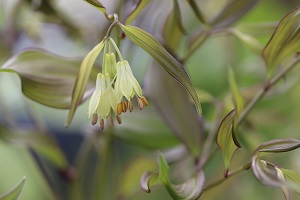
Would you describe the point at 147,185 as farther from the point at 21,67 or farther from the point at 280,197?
the point at 280,197

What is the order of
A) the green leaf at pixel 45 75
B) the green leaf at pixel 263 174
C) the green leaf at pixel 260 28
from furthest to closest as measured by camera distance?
the green leaf at pixel 260 28 < the green leaf at pixel 45 75 < the green leaf at pixel 263 174

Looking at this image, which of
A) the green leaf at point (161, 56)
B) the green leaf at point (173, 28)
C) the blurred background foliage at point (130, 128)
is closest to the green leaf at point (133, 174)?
the blurred background foliage at point (130, 128)

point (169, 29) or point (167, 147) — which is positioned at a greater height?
point (169, 29)

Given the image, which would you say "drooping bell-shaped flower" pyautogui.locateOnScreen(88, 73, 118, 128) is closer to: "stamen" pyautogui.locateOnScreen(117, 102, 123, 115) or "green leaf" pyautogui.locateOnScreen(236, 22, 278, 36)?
"stamen" pyautogui.locateOnScreen(117, 102, 123, 115)

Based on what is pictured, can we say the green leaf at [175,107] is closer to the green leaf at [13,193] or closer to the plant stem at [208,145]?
the plant stem at [208,145]

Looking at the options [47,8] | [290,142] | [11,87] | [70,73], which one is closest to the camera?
[290,142]

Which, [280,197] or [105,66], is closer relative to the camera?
[105,66]

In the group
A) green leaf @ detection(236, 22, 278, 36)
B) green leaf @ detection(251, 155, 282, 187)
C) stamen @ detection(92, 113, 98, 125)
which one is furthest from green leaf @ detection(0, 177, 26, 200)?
green leaf @ detection(236, 22, 278, 36)

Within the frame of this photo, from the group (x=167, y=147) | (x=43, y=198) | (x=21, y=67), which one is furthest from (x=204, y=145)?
(x=43, y=198)
